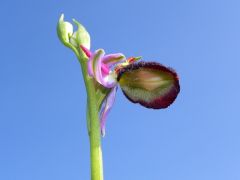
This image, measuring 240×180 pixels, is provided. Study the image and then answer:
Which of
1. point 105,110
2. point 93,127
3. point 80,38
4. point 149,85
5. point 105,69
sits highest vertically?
point 80,38

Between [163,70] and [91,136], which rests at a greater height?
[163,70]

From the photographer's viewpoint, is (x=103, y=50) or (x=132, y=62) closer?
(x=103, y=50)

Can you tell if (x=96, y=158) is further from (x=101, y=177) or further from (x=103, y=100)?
(x=103, y=100)

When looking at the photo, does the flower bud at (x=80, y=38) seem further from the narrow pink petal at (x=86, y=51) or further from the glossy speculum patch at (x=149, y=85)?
the glossy speculum patch at (x=149, y=85)

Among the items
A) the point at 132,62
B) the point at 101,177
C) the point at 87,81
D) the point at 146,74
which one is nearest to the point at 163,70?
the point at 146,74

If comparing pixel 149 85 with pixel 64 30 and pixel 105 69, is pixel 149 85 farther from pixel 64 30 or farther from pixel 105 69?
pixel 64 30

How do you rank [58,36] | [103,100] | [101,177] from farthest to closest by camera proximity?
[58,36], [103,100], [101,177]

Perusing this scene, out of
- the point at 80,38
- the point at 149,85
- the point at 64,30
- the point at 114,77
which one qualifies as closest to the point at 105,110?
the point at 114,77
